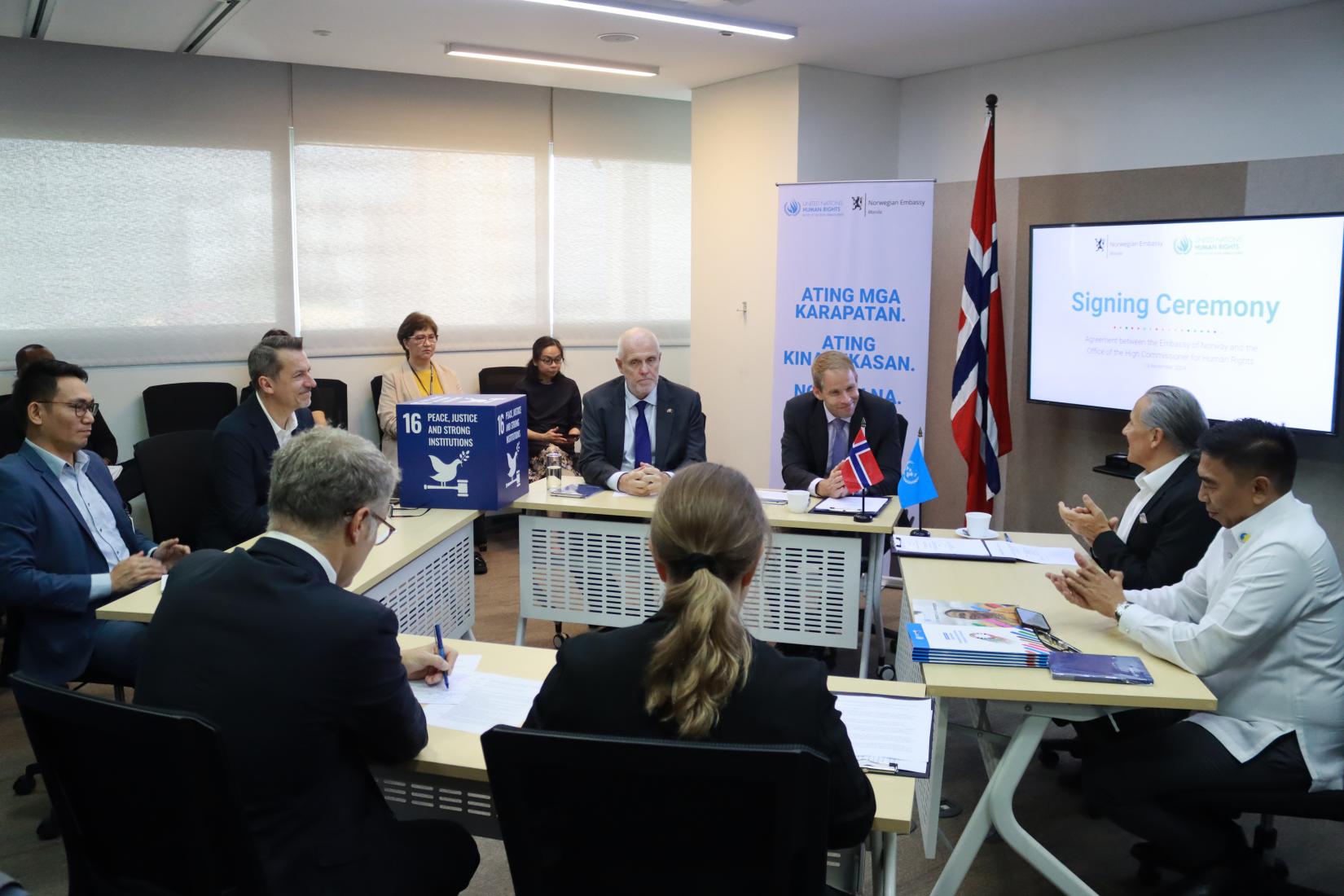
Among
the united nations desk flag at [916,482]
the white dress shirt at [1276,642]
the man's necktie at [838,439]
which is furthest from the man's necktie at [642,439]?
the white dress shirt at [1276,642]

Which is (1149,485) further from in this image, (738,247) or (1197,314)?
(738,247)

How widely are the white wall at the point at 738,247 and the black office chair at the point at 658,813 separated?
5.23 metres

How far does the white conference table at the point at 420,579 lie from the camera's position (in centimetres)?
291

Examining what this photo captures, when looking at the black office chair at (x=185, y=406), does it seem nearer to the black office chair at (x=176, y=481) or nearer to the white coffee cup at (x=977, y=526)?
the black office chair at (x=176, y=481)

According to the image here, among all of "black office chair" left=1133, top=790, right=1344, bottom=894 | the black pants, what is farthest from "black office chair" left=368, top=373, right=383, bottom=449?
"black office chair" left=1133, top=790, right=1344, bottom=894

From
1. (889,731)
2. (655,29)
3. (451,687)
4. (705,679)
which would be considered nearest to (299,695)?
(451,687)

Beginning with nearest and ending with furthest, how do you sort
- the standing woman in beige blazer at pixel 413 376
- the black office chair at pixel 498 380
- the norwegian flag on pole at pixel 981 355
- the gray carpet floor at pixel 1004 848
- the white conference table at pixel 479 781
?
the white conference table at pixel 479 781 → the gray carpet floor at pixel 1004 848 → the norwegian flag on pole at pixel 981 355 → the standing woman in beige blazer at pixel 413 376 → the black office chair at pixel 498 380

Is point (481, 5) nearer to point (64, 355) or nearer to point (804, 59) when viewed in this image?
point (804, 59)

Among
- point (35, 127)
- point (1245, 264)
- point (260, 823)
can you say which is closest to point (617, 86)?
point (35, 127)

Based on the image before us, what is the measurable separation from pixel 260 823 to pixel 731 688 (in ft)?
2.86

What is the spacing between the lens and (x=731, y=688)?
153 centimetres

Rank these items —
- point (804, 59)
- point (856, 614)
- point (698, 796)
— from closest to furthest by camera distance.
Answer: point (698, 796) < point (856, 614) < point (804, 59)

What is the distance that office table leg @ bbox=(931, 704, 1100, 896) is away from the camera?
249 cm

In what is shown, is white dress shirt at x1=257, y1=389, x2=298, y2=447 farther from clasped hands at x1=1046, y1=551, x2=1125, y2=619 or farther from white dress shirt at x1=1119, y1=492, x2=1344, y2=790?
white dress shirt at x1=1119, y1=492, x2=1344, y2=790
